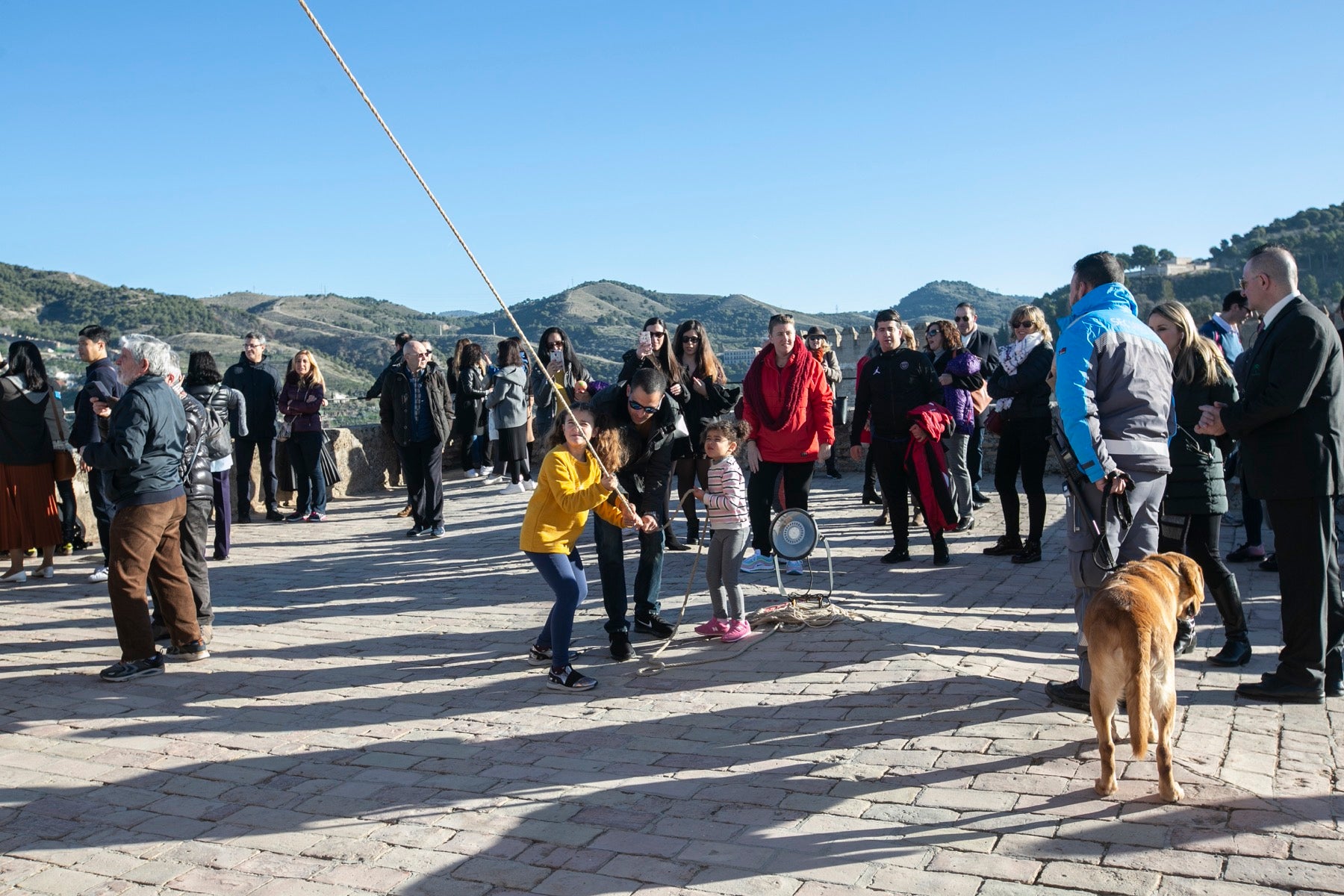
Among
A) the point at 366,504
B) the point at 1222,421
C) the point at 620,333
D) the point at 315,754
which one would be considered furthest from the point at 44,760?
the point at 620,333

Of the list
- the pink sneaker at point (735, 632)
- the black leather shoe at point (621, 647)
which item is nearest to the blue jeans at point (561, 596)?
the black leather shoe at point (621, 647)

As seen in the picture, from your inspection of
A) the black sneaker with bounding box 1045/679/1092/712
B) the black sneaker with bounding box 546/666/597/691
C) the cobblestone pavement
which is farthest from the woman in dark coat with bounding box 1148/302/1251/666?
the black sneaker with bounding box 546/666/597/691

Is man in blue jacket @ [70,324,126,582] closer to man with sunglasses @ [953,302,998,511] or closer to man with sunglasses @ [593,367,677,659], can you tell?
man with sunglasses @ [593,367,677,659]

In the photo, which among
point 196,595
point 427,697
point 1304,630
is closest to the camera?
point 1304,630

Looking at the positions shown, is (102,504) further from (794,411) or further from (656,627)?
(794,411)

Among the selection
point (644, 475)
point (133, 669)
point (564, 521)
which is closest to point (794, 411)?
→ point (644, 475)

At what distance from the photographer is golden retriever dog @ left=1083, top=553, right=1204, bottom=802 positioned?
3725mm

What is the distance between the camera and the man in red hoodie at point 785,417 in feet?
25.5

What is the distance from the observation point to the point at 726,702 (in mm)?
5207

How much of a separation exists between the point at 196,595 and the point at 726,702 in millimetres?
3818

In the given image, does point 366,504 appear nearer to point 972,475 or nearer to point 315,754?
point 972,475

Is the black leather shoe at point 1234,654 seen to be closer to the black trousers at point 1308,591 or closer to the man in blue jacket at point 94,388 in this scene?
the black trousers at point 1308,591

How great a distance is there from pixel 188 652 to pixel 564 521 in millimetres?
2704

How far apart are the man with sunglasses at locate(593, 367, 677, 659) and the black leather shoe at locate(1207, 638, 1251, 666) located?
9.85 feet
